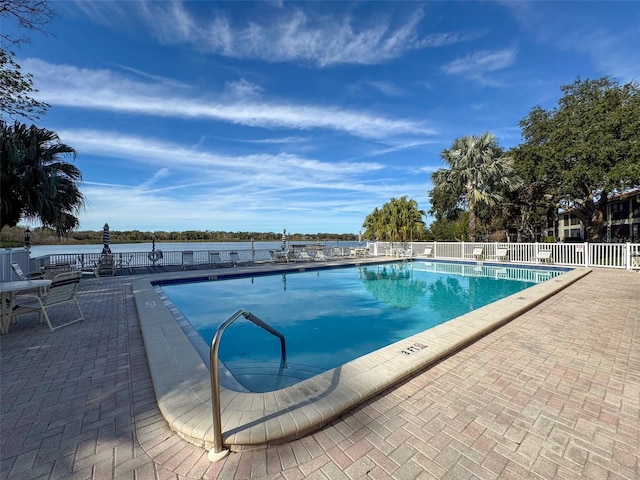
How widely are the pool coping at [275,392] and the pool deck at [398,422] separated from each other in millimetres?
71

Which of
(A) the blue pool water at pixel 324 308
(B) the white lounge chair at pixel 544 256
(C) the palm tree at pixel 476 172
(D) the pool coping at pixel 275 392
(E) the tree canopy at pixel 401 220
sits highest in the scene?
(C) the palm tree at pixel 476 172

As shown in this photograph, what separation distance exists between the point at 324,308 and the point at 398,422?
203 inches

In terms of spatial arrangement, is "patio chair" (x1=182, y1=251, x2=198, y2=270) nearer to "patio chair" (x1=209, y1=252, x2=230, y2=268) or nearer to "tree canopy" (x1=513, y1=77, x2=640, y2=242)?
"patio chair" (x1=209, y1=252, x2=230, y2=268)

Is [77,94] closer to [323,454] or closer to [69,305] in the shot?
[69,305]

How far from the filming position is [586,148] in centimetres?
1367

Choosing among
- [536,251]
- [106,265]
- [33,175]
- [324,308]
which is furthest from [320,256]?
[33,175]

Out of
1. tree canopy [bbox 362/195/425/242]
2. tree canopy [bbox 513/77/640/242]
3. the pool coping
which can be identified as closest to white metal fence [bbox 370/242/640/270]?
tree canopy [bbox 362/195/425/242]

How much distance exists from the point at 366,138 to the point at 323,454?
16.6m

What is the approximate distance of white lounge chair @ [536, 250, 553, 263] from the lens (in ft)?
41.8

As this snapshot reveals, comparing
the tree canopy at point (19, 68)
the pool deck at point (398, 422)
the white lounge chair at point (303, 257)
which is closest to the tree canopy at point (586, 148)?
the white lounge chair at point (303, 257)

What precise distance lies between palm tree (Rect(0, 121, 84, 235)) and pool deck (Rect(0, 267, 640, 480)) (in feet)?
21.4

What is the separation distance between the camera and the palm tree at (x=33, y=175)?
752 cm

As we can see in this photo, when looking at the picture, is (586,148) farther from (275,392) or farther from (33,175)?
(33,175)

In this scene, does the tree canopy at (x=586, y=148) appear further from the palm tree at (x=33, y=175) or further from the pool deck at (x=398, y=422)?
the palm tree at (x=33, y=175)
